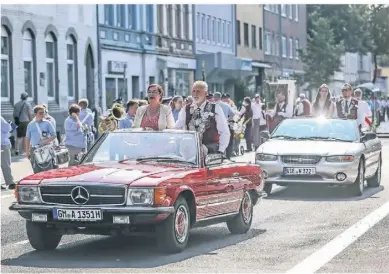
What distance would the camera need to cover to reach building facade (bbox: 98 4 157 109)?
42.7 meters

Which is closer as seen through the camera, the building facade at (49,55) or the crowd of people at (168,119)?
the crowd of people at (168,119)

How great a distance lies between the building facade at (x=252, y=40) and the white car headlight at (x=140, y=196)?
5339 cm

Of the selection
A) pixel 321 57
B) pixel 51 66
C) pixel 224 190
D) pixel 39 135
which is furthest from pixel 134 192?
pixel 321 57

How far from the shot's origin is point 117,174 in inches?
413

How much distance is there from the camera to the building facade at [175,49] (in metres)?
50.1

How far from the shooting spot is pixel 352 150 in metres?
17.4

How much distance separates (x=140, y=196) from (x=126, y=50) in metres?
35.0

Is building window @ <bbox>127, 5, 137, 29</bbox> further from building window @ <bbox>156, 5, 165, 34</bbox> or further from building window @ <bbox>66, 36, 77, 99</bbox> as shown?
building window @ <bbox>66, 36, 77, 99</bbox>

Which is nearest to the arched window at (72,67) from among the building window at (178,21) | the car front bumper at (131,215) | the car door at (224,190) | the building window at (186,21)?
the building window at (178,21)

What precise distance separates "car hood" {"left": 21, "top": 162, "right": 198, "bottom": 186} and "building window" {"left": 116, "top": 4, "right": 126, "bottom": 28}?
33957mm

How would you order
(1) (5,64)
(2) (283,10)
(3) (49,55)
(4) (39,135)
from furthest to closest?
(2) (283,10)
(3) (49,55)
(1) (5,64)
(4) (39,135)

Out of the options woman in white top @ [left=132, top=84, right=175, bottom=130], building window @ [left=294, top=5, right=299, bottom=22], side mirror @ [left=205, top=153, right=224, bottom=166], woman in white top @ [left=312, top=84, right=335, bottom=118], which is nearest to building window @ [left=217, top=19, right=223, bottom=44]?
building window @ [left=294, top=5, right=299, bottom=22]

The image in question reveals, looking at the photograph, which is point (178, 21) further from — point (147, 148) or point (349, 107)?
point (147, 148)

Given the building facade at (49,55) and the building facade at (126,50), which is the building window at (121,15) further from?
the building facade at (49,55)
